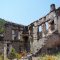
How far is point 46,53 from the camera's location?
1950 cm

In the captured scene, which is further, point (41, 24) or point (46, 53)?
point (41, 24)

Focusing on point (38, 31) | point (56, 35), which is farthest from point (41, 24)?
point (56, 35)

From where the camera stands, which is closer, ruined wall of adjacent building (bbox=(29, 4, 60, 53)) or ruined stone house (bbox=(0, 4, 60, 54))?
ruined wall of adjacent building (bbox=(29, 4, 60, 53))

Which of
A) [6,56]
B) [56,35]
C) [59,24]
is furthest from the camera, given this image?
[6,56]

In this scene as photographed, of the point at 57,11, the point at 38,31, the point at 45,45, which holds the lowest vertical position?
the point at 45,45

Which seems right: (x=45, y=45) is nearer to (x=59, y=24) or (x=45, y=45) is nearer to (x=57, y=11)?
(x=59, y=24)

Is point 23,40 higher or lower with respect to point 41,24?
lower

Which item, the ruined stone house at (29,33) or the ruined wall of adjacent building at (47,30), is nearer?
the ruined wall of adjacent building at (47,30)

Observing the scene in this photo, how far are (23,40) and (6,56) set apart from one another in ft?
15.6

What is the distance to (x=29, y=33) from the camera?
31.2 metres

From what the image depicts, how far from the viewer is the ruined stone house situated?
24936 mm

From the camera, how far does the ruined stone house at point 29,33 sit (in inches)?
982

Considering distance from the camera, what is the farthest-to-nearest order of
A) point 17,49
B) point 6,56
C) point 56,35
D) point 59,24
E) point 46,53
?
1. point 17,49
2. point 6,56
3. point 59,24
4. point 56,35
5. point 46,53

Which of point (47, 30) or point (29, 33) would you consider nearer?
point (47, 30)
